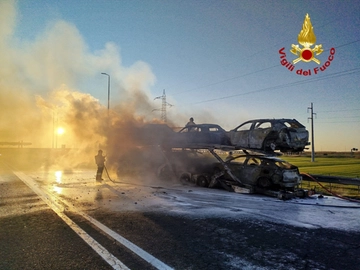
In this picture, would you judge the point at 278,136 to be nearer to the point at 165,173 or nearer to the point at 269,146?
the point at 269,146

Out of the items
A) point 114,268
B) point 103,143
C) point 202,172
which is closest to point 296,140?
point 202,172

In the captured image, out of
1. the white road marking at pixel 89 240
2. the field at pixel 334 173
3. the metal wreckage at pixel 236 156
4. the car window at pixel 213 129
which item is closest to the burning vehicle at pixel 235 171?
the metal wreckage at pixel 236 156

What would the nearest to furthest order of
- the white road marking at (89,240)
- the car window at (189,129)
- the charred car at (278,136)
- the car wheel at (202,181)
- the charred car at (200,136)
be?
the white road marking at (89,240) → the charred car at (278,136) → the car wheel at (202,181) → the charred car at (200,136) → the car window at (189,129)

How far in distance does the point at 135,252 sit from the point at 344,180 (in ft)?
31.2

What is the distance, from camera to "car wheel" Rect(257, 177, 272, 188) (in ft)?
35.9

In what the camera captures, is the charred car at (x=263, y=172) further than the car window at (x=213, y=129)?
No

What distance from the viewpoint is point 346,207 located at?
866cm

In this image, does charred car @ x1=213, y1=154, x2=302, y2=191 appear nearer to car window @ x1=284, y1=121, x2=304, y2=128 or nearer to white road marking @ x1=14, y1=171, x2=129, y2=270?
car window @ x1=284, y1=121, x2=304, y2=128

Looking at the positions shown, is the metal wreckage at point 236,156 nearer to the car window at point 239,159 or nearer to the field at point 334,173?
the car window at point 239,159

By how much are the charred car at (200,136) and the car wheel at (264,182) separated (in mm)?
2567

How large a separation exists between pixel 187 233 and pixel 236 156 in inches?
282

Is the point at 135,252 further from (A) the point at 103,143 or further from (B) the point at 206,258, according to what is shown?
(A) the point at 103,143

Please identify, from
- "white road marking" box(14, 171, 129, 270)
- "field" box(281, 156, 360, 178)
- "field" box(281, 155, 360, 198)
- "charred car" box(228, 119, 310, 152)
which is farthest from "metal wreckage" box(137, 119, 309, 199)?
"field" box(281, 156, 360, 178)

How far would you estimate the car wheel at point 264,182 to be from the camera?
10930mm
